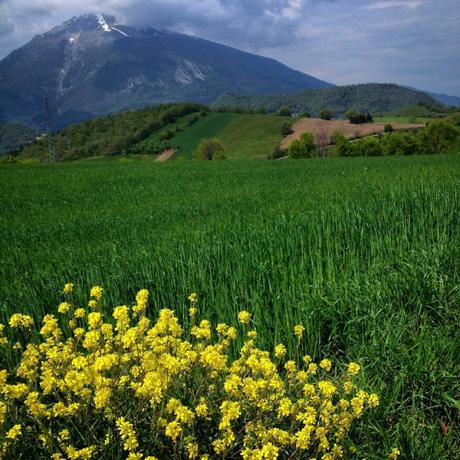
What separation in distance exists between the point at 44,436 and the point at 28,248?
20.7ft

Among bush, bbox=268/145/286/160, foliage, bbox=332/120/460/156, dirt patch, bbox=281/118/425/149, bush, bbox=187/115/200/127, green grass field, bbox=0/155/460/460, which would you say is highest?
bush, bbox=187/115/200/127

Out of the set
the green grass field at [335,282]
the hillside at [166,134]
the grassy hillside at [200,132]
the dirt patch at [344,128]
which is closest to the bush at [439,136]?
the dirt patch at [344,128]

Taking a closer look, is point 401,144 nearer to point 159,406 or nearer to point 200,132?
point 200,132

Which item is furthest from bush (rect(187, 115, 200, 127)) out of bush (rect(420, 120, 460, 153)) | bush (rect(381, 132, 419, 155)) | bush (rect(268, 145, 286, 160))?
bush (rect(420, 120, 460, 153))

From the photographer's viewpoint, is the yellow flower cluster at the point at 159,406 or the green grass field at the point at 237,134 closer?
the yellow flower cluster at the point at 159,406

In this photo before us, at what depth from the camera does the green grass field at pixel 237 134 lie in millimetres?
124369

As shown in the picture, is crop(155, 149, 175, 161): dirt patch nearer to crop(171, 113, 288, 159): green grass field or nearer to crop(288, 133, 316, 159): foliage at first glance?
crop(171, 113, 288, 159): green grass field

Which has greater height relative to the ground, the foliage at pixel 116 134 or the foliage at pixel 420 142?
the foliage at pixel 116 134

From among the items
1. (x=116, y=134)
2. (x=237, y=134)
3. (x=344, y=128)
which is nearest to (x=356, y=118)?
(x=344, y=128)

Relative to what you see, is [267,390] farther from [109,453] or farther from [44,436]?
[44,436]

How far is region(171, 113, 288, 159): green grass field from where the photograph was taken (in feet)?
408

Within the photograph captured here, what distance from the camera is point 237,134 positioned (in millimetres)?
140750

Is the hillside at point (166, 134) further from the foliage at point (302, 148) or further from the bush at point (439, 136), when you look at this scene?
the bush at point (439, 136)

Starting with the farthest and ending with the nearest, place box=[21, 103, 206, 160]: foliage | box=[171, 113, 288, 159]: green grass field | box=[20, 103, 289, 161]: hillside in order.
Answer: box=[21, 103, 206, 160]: foliage → box=[20, 103, 289, 161]: hillside → box=[171, 113, 288, 159]: green grass field
